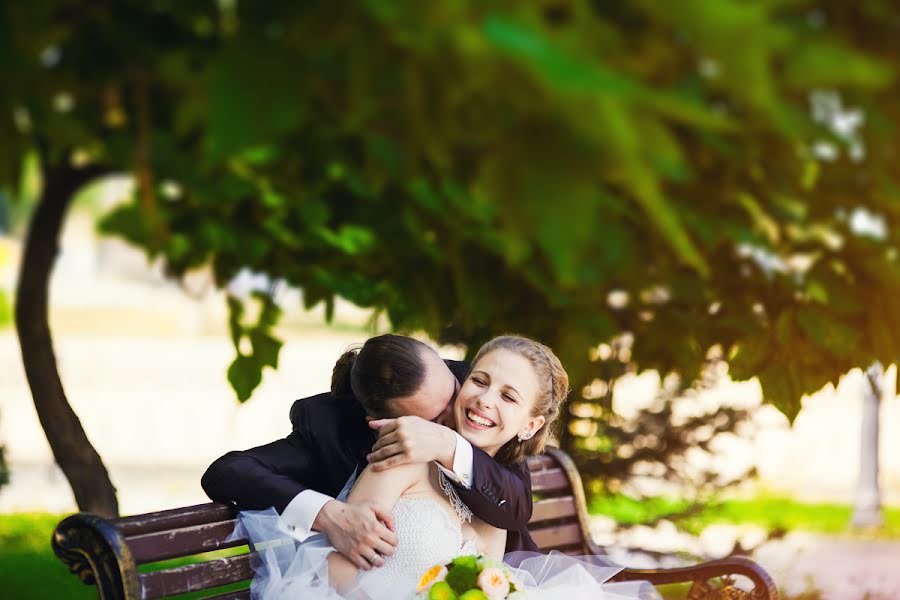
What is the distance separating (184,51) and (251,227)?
145 centimetres

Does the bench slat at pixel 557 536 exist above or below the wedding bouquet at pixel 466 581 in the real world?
above

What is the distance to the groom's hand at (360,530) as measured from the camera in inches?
124

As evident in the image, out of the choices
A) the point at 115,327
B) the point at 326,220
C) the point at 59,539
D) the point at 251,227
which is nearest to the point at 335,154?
the point at 326,220

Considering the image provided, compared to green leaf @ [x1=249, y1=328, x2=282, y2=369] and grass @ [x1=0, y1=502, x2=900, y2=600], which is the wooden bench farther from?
grass @ [x1=0, y1=502, x2=900, y2=600]

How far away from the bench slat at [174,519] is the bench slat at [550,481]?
4.23ft

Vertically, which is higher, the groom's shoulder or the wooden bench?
the groom's shoulder

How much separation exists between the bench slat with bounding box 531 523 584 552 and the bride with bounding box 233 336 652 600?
2.06ft

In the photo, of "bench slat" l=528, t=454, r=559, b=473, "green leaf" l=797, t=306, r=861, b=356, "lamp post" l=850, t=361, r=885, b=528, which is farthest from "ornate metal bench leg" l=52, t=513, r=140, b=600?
"lamp post" l=850, t=361, r=885, b=528

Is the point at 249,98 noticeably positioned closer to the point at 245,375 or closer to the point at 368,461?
the point at 245,375

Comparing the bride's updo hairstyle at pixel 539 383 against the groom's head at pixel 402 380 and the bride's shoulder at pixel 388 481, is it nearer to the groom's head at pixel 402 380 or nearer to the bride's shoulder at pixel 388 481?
the groom's head at pixel 402 380

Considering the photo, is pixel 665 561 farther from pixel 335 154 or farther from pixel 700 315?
pixel 335 154

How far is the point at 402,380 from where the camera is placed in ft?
11.1

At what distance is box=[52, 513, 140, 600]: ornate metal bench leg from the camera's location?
9.60 feet

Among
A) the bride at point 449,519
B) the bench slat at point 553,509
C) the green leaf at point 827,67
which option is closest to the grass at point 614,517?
the bench slat at point 553,509
